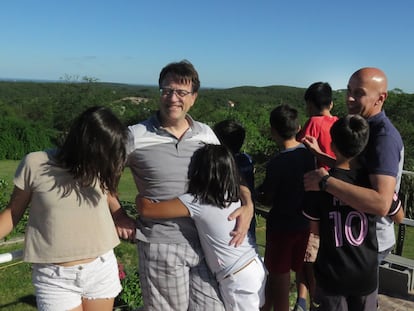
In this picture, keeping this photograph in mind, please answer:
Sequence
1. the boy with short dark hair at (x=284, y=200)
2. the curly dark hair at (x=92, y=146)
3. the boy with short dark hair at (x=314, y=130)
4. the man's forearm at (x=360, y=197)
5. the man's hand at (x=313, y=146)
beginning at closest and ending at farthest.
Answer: the curly dark hair at (x=92, y=146) → the man's forearm at (x=360, y=197) → the man's hand at (x=313, y=146) → the boy with short dark hair at (x=284, y=200) → the boy with short dark hair at (x=314, y=130)

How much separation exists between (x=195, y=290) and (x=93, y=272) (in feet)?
1.71

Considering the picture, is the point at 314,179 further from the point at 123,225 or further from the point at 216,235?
the point at 123,225

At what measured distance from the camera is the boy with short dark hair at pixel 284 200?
9.29ft

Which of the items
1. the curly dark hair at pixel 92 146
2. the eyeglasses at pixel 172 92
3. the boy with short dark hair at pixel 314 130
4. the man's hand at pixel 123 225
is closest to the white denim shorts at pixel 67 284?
the man's hand at pixel 123 225

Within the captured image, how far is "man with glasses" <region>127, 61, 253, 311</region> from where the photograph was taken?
2123mm

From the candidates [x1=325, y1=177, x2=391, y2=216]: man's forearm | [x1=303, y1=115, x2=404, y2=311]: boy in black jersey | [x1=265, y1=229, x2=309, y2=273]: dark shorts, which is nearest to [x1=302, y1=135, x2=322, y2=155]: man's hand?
[x1=303, y1=115, x2=404, y2=311]: boy in black jersey

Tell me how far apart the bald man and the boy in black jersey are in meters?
0.06

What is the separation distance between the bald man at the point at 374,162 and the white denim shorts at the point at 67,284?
1.08 metres

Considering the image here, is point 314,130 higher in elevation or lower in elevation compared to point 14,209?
higher

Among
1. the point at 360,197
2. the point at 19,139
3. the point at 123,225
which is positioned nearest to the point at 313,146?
the point at 360,197

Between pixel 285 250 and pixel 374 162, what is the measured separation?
3.39ft

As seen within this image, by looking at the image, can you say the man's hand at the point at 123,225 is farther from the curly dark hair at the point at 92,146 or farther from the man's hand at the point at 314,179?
the man's hand at the point at 314,179

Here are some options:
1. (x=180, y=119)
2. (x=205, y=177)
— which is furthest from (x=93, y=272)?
(x=180, y=119)

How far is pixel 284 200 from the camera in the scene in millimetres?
2842
